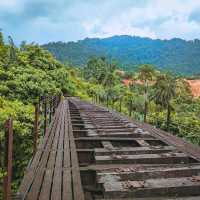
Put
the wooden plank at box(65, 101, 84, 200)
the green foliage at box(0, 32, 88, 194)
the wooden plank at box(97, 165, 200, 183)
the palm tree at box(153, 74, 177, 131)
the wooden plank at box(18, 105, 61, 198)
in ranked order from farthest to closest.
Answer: the palm tree at box(153, 74, 177, 131), the green foliage at box(0, 32, 88, 194), the wooden plank at box(97, 165, 200, 183), the wooden plank at box(18, 105, 61, 198), the wooden plank at box(65, 101, 84, 200)

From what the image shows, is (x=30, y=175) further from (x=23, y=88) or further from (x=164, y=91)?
(x=164, y=91)

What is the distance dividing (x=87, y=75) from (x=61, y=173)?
73226 mm

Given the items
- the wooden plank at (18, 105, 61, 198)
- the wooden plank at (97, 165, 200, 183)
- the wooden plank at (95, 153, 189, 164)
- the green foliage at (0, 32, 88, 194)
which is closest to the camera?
the wooden plank at (18, 105, 61, 198)

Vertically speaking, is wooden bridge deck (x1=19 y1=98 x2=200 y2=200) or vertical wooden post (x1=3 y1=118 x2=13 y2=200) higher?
vertical wooden post (x1=3 y1=118 x2=13 y2=200)

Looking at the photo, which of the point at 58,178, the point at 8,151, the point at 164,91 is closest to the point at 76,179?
the point at 58,178

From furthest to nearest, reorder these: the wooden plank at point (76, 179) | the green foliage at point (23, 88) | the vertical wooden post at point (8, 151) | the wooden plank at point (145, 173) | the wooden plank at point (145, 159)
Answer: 1. the green foliage at point (23, 88)
2. the wooden plank at point (145, 159)
3. the wooden plank at point (145, 173)
4. the wooden plank at point (76, 179)
5. the vertical wooden post at point (8, 151)

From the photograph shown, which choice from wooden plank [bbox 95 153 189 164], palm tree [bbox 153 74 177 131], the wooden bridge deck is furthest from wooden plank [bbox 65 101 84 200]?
palm tree [bbox 153 74 177 131]

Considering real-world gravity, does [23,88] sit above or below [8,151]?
above

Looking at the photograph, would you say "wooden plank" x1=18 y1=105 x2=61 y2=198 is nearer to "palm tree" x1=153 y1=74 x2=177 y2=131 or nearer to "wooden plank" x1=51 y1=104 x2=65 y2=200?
"wooden plank" x1=51 y1=104 x2=65 y2=200

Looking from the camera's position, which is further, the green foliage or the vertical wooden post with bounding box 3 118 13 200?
the green foliage

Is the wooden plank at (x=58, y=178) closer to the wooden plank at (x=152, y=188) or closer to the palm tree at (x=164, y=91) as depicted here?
the wooden plank at (x=152, y=188)

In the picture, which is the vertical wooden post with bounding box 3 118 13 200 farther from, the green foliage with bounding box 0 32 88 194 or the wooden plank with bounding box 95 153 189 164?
the wooden plank with bounding box 95 153 189 164

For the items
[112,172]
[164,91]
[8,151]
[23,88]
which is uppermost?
[23,88]

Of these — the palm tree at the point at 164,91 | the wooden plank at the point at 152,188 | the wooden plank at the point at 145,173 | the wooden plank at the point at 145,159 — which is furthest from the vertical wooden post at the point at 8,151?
the palm tree at the point at 164,91
